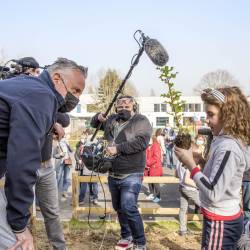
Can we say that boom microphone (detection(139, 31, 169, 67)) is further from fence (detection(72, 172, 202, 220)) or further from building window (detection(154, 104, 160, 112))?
building window (detection(154, 104, 160, 112))

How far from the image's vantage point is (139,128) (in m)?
4.80

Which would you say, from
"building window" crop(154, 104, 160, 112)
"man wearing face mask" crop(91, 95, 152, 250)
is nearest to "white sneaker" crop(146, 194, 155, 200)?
"man wearing face mask" crop(91, 95, 152, 250)

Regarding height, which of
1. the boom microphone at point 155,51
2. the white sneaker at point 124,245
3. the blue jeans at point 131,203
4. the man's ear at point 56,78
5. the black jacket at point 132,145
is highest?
the boom microphone at point 155,51

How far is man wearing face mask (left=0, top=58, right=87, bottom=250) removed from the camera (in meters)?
2.11

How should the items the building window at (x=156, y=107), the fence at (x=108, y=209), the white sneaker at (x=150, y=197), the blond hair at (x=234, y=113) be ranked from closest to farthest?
the blond hair at (x=234, y=113), the fence at (x=108, y=209), the white sneaker at (x=150, y=197), the building window at (x=156, y=107)

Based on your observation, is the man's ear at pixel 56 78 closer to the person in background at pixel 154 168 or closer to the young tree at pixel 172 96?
the young tree at pixel 172 96

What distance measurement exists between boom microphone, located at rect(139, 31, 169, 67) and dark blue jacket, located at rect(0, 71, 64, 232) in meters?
1.80

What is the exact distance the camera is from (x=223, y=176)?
2684 mm

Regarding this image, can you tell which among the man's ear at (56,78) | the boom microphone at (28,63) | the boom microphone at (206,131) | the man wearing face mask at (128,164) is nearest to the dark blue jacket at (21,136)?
the man's ear at (56,78)

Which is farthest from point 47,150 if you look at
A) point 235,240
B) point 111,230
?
point 111,230

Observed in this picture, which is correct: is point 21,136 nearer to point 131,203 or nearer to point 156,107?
point 131,203

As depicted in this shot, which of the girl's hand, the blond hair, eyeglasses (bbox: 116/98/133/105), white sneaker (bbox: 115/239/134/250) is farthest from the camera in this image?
eyeglasses (bbox: 116/98/133/105)

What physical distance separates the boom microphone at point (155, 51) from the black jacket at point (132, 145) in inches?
42.0

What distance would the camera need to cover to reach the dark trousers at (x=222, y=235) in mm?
2824
